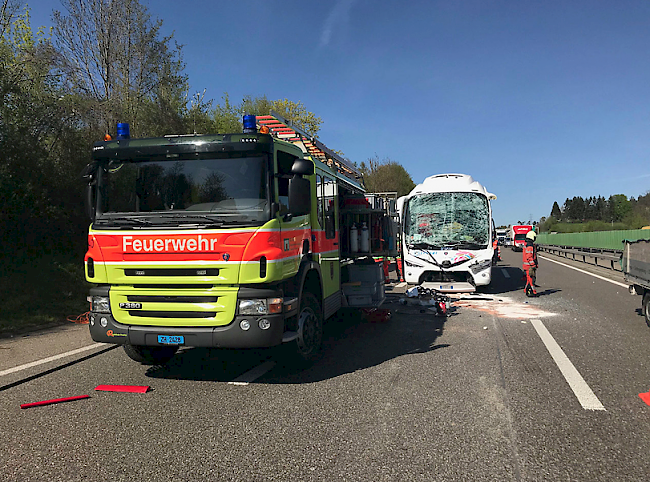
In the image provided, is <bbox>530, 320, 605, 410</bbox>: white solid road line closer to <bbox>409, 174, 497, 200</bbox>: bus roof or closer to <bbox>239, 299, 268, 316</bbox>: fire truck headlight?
<bbox>239, 299, 268, 316</bbox>: fire truck headlight

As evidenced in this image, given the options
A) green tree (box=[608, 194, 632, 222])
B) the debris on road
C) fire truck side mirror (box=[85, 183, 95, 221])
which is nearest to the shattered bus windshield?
the debris on road

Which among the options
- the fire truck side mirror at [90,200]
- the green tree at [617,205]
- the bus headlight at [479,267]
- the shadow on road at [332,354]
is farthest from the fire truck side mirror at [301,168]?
the green tree at [617,205]

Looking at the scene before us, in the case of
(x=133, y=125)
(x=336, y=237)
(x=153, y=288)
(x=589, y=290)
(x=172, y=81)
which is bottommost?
(x=589, y=290)

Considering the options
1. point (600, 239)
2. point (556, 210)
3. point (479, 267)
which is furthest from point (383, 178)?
point (556, 210)

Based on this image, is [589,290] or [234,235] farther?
[589,290]

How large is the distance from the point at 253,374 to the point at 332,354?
4.13 ft

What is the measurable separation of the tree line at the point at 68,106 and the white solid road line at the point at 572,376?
510 cm

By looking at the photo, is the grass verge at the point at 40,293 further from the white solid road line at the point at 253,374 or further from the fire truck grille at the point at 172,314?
the white solid road line at the point at 253,374

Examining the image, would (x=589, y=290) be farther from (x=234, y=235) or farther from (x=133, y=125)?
(x=133, y=125)

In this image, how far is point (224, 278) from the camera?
4.92m

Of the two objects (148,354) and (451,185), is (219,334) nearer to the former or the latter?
(148,354)

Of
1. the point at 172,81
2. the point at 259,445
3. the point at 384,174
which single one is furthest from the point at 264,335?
the point at 384,174

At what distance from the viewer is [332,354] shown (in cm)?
664

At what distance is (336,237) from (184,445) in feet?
13.9
